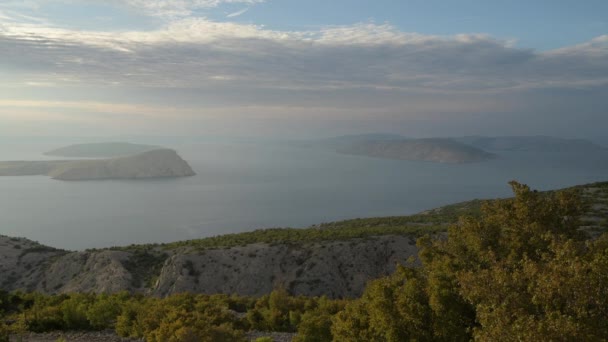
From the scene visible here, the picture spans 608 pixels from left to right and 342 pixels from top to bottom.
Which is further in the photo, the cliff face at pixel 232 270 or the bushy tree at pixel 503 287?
the cliff face at pixel 232 270

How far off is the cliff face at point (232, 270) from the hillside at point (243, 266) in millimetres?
84

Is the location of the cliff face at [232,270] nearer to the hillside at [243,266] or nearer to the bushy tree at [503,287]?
the hillside at [243,266]

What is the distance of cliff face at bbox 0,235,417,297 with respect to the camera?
35.6 meters

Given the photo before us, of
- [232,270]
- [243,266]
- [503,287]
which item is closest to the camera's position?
[503,287]

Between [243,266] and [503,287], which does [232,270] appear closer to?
[243,266]

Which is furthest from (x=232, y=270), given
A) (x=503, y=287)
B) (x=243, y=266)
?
(x=503, y=287)

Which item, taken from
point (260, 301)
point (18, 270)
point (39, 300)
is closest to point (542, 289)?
point (260, 301)

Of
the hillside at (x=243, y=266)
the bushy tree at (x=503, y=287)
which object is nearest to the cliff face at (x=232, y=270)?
the hillside at (x=243, y=266)

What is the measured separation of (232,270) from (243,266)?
3.42ft

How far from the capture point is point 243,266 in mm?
37938

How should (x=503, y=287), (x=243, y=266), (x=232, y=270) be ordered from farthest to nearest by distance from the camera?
(x=243, y=266)
(x=232, y=270)
(x=503, y=287)

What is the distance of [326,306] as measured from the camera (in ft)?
68.7

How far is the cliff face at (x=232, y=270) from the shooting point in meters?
35.6

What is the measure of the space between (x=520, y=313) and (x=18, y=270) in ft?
164
